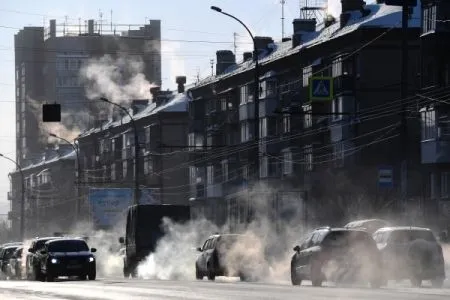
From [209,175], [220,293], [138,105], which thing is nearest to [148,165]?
[138,105]

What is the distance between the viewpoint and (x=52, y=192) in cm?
16650

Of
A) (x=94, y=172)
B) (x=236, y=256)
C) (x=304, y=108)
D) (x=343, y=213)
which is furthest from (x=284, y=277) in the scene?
(x=94, y=172)

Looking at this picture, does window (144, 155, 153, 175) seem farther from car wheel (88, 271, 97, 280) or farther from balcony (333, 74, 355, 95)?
car wheel (88, 271, 97, 280)

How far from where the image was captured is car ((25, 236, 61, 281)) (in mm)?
49906

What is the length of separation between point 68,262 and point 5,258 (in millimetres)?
16858

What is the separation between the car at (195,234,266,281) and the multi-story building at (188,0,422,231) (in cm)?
2010

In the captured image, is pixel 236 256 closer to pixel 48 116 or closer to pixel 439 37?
pixel 48 116

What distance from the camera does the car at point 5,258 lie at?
63.3 meters

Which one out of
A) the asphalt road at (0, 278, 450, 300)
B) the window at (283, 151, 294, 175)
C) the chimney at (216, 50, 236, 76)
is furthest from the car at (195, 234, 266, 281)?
the chimney at (216, 50, 236, 76)

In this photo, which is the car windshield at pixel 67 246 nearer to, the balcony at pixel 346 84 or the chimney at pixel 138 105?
the balcony at pixel 346 84

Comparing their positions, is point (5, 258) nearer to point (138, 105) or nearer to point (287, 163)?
point (287, 163)

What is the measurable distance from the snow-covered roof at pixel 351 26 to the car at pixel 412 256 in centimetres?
4113

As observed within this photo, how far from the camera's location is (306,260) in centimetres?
3569

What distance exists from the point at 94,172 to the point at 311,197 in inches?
2394
